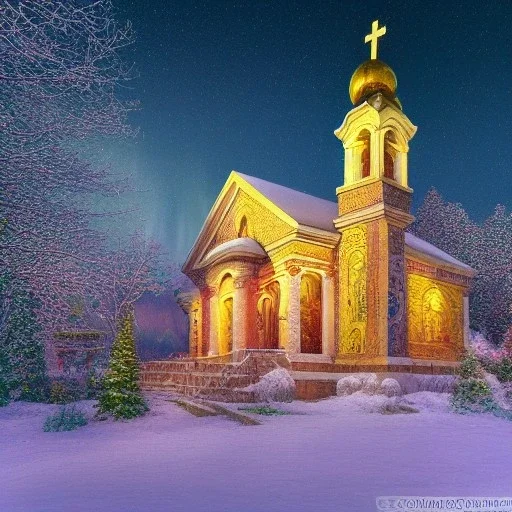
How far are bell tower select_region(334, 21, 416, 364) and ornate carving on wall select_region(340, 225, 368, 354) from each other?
0.03 metres

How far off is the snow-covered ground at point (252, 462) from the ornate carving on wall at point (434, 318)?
7.14 meters

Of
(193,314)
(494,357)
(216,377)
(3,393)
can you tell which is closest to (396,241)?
(494,357)

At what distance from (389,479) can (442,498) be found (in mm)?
953

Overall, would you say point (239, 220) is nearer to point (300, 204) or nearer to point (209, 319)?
point (300, 204)

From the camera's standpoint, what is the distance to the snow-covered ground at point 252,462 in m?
6.45

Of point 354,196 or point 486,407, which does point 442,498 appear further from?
point 354,196

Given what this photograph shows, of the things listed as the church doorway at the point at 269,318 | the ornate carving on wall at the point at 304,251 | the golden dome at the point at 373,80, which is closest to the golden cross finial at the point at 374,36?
the golden dome at the point at 373,80

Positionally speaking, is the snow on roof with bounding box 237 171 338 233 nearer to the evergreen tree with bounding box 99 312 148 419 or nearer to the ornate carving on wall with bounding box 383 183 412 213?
the ornate carving on wall with bounding box 383 183 412 213

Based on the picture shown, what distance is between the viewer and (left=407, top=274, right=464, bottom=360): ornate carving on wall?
20.7 metres

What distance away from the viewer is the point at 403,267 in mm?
18516

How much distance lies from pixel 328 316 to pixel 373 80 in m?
8.23

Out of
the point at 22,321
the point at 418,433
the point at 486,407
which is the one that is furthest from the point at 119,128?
the point at 486,407

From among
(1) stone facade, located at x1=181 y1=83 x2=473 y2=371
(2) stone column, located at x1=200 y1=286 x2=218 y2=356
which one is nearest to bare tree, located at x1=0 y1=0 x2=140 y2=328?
(1) stone facade, located at x1=181 y1=83 x2=473 y2=371

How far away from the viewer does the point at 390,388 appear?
52.4ft
